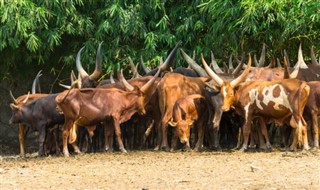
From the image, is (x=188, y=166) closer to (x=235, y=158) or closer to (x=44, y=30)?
(x=235, y=158)

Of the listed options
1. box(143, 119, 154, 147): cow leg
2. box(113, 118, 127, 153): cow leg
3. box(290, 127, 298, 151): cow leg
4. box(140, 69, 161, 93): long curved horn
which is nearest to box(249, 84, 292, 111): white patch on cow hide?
box(290, 127, 298, 151): cow leg

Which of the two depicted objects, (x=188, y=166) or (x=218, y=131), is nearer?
(x=188, y=166)

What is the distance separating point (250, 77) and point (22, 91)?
8.36 metres

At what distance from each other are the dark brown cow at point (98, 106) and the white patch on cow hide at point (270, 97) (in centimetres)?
212

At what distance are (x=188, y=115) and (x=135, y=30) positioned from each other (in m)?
4.76

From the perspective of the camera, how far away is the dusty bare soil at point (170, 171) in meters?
10.4

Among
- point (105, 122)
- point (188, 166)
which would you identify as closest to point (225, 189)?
point (188, 166)

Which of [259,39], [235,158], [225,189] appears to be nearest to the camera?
[225,189]

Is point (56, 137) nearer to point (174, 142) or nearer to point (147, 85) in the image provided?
point (147, 85)

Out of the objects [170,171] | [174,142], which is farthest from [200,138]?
[170,171]

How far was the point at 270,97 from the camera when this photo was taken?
13.9 metres

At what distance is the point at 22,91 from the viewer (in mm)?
22172

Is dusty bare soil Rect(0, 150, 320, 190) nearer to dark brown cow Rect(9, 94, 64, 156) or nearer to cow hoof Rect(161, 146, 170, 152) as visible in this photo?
cow hoof Rect(161, 146, 170, 152)

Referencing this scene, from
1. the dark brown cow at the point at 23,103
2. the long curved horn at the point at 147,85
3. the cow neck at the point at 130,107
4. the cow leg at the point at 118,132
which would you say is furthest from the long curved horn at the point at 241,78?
the dark brown cow at the point at 23,103
